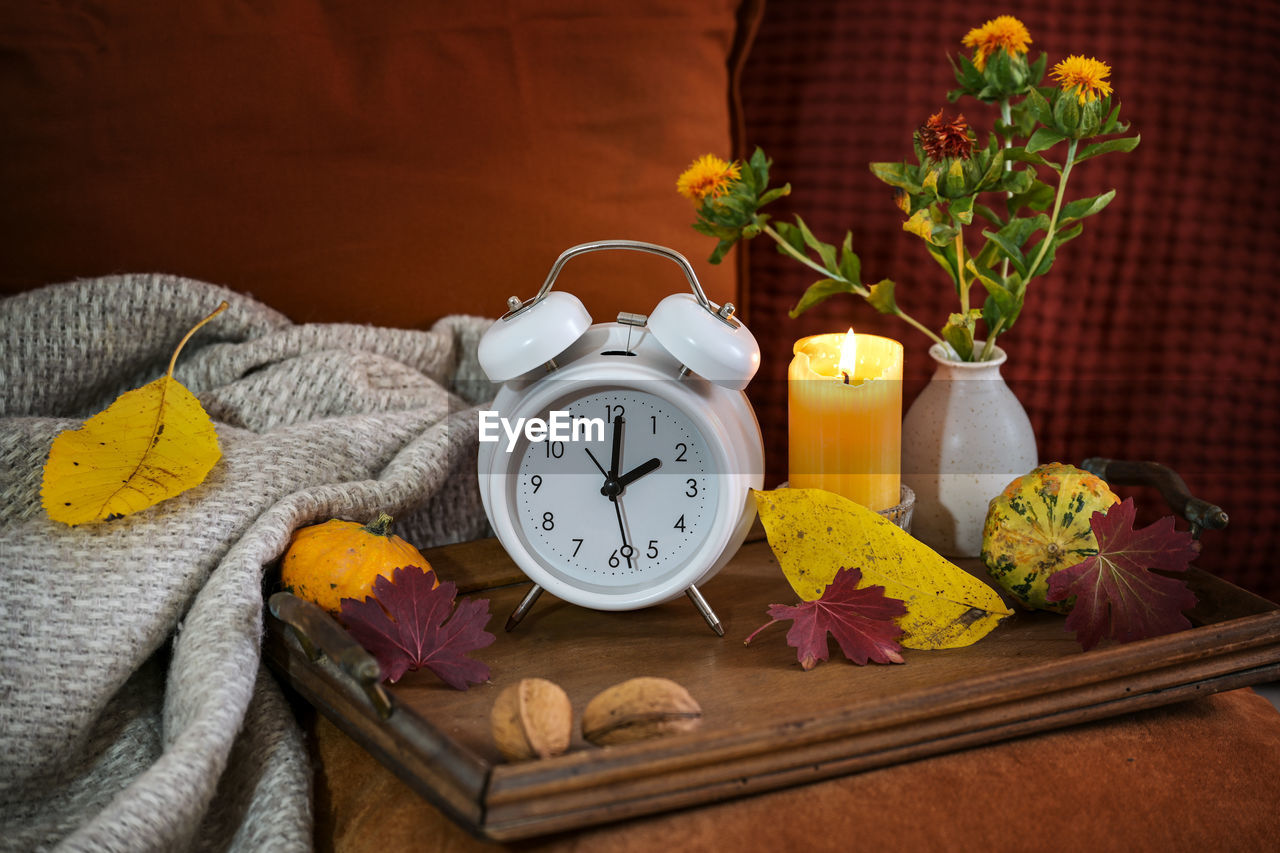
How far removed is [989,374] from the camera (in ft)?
2.80

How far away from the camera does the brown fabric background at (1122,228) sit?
3.57 ft

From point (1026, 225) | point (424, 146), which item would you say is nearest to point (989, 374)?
point (1026, 225)

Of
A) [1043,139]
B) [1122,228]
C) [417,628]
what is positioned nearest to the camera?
[417,628]

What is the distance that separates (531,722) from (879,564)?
0.29 m

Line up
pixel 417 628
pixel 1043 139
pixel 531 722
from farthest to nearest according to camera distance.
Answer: pixel 1043 139
pixel 417 628
pixel 531 722

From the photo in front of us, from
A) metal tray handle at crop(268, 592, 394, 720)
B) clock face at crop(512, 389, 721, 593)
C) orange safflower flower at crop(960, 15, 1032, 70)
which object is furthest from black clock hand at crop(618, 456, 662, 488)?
orange safflower flower at crop(960, 15, 1032, 70)

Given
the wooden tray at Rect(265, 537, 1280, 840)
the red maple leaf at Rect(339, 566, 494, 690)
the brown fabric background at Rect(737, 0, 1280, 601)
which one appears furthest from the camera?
the brown fabric background at Rect(737, 0, 1280, 601)

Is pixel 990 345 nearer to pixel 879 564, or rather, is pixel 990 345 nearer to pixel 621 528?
pixel 879 564

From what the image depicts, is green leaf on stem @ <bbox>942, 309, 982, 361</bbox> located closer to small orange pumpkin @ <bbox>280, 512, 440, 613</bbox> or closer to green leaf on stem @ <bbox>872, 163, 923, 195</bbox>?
green leaf on stem @ <bbox>872, 163, 923, 195</bbox>

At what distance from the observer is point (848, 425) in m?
0.78

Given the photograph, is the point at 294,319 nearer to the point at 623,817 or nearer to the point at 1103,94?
the point at 623,817

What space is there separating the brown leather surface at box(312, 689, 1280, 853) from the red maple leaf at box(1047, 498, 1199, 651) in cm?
6

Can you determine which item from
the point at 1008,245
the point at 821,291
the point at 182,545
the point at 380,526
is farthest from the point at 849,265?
the point at 182,545

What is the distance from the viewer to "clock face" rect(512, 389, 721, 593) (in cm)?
72
